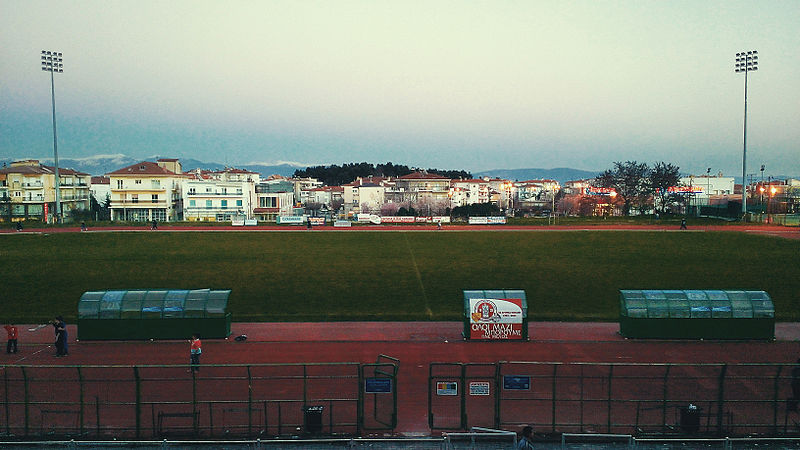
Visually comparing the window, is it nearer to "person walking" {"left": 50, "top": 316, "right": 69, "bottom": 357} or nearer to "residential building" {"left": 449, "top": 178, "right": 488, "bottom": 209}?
"residential building" {"left": 449, "top": 178, "right": 488, "bottom": 209}

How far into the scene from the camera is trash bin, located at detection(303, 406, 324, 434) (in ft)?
45.7

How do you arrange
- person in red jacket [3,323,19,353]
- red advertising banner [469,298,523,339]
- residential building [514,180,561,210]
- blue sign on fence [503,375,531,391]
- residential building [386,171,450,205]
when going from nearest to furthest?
blue sign on fence [503,375,531,391] → person in red jacket [3,323,19,353] → red advertising banner [469,298,523,339] → residential building [386,171,450,205] → residential building [514,180,561,210]

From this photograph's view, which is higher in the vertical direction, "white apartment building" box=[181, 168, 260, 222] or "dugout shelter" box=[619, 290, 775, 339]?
"white apartment building" box=[181, 168, 260, 222]

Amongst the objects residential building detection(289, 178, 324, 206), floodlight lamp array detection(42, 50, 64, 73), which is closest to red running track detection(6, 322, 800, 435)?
floodlight lamp array detection(42, 50, 64, 73)

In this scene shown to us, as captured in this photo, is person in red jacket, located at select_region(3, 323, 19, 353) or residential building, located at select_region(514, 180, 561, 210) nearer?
person in red jacket, located at select_region(3, 323, 19, 353)

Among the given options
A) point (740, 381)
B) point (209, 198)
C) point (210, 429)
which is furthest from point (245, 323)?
point (209, 198)

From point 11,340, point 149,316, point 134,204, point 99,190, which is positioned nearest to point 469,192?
point 134,204

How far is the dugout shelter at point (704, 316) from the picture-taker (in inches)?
902

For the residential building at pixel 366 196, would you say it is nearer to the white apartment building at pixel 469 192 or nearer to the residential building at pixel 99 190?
the white apartment building at pixel 469 192

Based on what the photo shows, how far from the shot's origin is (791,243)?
170 feet

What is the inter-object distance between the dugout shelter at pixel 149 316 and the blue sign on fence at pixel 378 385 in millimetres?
10985

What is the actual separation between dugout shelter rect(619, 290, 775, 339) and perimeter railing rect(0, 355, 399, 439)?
12.7 meters

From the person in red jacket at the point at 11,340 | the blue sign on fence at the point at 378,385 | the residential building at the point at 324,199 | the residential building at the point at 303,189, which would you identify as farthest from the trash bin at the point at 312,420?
the residential building at the point at 303,189

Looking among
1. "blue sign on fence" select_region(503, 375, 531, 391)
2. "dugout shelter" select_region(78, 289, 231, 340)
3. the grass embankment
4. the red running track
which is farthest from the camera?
the grass embankment
